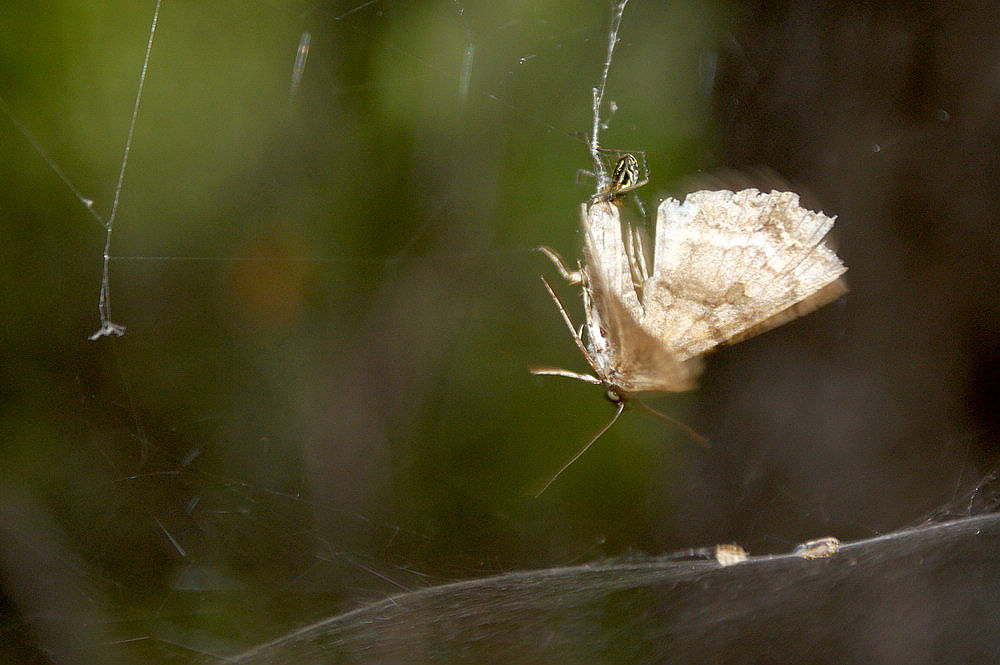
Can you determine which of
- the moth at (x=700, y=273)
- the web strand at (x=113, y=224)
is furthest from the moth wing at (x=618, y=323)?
the web strand at (x=113, y=224)

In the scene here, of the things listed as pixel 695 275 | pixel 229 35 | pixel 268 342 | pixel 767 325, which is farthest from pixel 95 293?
pixel 767 325

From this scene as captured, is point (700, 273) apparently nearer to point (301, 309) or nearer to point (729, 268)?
point (729, 268)

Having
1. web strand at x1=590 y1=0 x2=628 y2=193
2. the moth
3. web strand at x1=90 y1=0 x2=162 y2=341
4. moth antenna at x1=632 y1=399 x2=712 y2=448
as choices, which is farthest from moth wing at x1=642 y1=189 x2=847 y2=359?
web strand at x1=90 y1=0 x2=162 y2=341

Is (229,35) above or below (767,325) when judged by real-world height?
above

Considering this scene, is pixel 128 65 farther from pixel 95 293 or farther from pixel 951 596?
pixel 951 596

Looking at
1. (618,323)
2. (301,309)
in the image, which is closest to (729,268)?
(618,323)

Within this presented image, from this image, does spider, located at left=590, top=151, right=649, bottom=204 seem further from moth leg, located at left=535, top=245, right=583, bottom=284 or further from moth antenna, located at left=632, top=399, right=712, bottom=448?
moth antenna, located at left=632, top=399, right=712, bottom=448

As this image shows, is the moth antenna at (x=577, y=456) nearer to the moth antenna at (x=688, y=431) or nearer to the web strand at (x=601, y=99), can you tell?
the moth antenna at (x=688, y=431)
